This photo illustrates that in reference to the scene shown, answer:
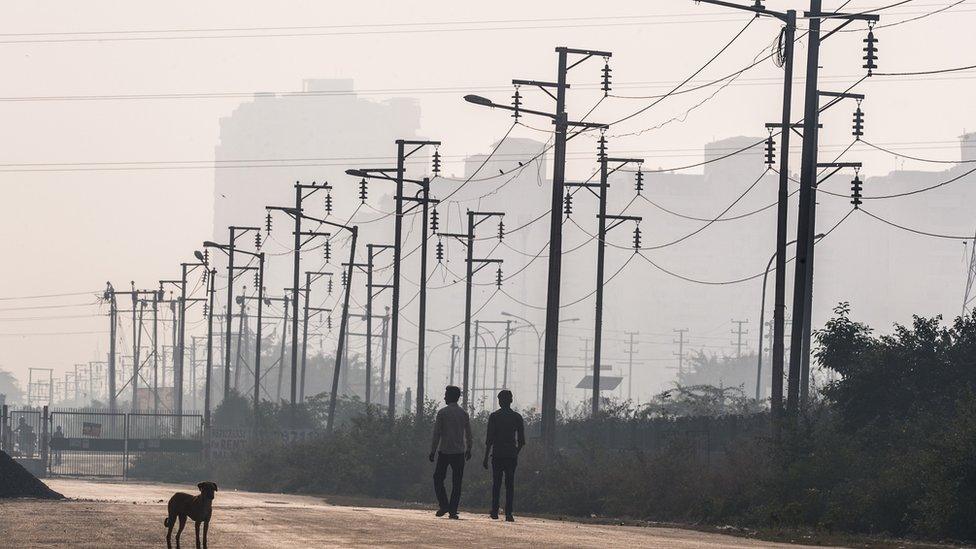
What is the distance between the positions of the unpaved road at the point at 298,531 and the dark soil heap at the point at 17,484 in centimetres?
323

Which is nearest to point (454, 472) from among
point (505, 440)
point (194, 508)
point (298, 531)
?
point (505, 440)

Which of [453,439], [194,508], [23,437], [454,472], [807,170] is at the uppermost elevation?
[807,170]

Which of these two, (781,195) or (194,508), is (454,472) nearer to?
(194,508)

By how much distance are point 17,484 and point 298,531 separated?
1062cm

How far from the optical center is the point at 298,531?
2012 cm

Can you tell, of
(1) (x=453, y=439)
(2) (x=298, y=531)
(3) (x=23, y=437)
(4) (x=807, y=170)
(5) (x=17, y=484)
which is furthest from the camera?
(3) (x=23, y=437)

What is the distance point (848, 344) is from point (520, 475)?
27.7ft

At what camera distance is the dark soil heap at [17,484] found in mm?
28906

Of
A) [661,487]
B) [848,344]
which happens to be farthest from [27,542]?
[848,344]

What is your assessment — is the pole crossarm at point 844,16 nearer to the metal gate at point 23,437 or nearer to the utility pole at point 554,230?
the utility pole at point 554,230

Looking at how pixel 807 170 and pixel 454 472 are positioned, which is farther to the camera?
pixel 807 170

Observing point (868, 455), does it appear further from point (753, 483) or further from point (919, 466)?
point (919, 466)

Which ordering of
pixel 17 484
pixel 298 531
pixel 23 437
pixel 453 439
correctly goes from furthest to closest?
pixel 23 437 < pixel 17 484 < pixel 453 439 < pixel 298 531

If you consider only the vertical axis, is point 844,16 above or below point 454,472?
above
